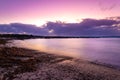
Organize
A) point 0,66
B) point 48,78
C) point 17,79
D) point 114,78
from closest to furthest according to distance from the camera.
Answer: point 17,79 → point 48,78 → point 114,78 → point 0,66

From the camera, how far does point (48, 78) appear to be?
20.7 m

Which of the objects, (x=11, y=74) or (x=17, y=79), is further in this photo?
(x=11, y=74)

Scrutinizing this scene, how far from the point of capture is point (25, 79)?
19734 mm

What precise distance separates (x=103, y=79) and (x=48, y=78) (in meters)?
6.99

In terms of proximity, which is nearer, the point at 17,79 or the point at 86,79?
the point at 17,79

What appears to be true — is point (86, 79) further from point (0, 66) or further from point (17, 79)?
point (0, 66)

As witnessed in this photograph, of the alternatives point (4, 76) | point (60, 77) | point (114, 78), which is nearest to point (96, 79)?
point (114, 78)

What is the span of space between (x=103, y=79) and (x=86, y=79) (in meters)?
2.38

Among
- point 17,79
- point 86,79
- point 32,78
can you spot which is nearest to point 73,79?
point 86,79

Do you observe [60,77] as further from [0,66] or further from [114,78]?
[0,66]

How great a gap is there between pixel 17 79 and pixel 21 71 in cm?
395

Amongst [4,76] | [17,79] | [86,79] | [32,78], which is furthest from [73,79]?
[4,76]

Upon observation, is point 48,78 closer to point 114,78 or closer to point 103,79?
point 103,79

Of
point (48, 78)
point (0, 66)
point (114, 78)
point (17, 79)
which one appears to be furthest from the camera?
Result: point (0, 66)
